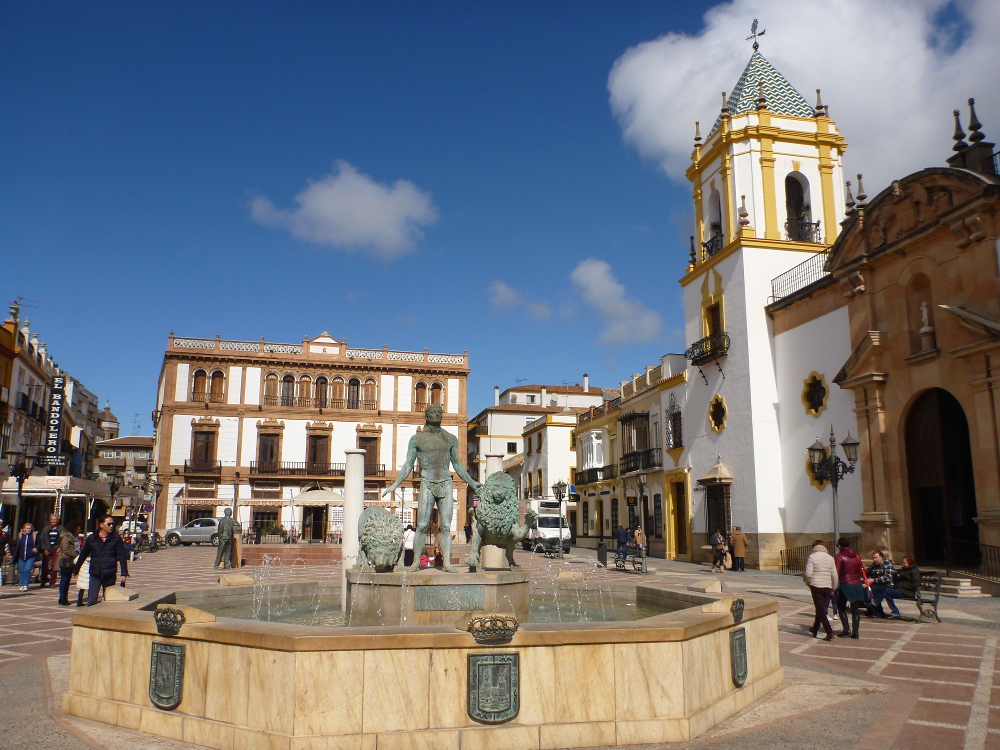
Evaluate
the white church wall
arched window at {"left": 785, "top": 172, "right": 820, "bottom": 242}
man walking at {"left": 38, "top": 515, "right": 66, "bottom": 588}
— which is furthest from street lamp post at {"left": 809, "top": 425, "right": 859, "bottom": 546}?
man walking at {"left": 38, "top": 515, "right": 66, "bottom": 588}

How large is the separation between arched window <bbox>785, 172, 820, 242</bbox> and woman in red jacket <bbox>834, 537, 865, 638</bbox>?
51.3 ft

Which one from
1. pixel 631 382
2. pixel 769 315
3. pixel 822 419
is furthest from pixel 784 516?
pixel 631 382

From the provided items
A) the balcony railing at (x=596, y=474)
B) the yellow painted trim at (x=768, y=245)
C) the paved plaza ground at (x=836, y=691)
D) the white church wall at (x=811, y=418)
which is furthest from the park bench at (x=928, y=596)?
the balcony railing at (x=596, y=474)

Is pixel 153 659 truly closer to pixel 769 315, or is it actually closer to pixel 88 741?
pixel 88 741

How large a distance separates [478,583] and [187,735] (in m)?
3.28

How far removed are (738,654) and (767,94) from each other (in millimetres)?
23981

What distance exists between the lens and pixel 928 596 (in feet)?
43.9

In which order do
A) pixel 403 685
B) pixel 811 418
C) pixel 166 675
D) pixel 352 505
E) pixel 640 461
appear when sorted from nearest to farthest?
pixel 403 685, pixel 166 675, pixel 352 505, pixel 811 418, pixel 640 461

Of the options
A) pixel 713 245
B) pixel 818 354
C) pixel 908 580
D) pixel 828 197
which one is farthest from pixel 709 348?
pixel 908 580

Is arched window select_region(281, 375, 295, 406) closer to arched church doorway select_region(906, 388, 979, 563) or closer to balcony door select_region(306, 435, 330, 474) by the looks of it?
balcony door select_region(306, 435, 330, 474)

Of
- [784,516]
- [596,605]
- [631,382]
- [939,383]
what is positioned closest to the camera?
[596,605]

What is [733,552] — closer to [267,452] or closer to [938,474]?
[938,474]

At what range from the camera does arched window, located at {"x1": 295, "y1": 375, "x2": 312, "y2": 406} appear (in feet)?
147

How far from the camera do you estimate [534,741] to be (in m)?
4.79
